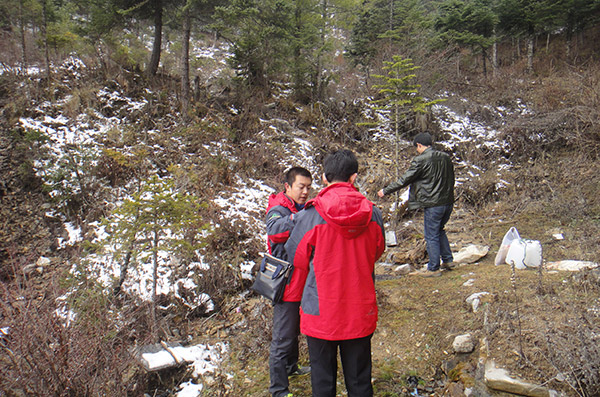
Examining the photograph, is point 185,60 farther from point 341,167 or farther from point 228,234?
point 341,167

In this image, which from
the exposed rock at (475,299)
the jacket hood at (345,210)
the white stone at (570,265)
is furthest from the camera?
the white stone at (570,265)

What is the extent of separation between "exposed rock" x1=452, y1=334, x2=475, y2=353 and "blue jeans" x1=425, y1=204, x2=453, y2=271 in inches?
70.0

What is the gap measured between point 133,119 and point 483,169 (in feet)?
36.2

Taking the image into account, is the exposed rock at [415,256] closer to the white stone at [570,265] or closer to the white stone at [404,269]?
the white stone at [404,269]

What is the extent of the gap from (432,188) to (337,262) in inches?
121

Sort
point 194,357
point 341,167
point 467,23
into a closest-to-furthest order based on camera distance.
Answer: point 341,167, point 194,357, point 467,23

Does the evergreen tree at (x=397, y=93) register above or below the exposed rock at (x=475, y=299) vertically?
above

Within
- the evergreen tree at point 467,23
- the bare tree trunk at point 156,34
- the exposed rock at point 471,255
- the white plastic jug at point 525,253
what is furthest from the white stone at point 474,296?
the evergreen tree at point 467,23

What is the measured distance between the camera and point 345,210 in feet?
6.60

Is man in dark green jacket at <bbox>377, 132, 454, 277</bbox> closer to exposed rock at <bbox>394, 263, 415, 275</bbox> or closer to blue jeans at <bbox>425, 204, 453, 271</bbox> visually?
blue jeans at <bbox>425, 204, 453, 271</bbox>

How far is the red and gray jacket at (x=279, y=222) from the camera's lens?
99.1 inches

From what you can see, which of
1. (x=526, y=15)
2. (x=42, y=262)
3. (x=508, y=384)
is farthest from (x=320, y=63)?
(x=526, y=15)

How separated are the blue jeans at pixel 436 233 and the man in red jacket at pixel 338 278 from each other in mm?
2819

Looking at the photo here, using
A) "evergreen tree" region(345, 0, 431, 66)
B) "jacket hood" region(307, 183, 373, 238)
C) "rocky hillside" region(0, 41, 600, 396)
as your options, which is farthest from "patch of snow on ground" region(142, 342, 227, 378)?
"evergreen tree" region(345, 0, 431, 66)
